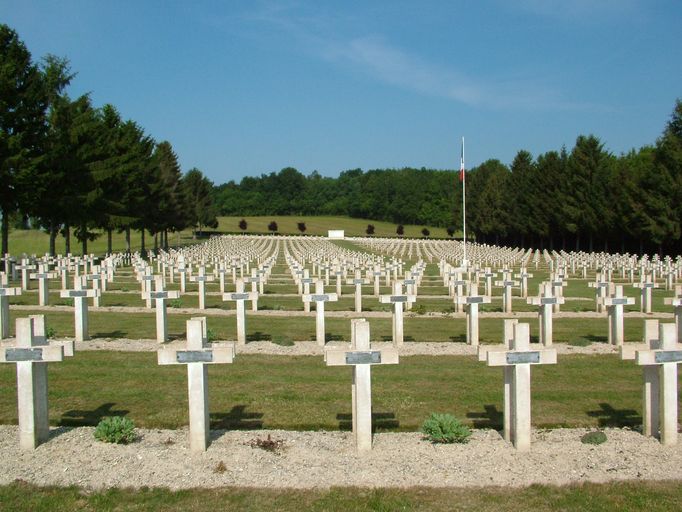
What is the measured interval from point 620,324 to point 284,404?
7.88m

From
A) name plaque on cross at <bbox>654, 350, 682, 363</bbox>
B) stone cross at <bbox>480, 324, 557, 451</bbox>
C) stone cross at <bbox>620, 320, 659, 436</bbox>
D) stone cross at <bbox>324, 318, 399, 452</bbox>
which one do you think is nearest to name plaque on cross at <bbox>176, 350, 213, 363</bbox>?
stone cross at <bbox>324, 318, 399, 452</bbox>

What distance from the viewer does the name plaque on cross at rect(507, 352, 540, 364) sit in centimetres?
721

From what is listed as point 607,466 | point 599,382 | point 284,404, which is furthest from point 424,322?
point 607,466

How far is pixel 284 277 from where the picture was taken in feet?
115

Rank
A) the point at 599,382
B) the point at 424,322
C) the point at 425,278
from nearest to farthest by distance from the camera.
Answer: the point at 599,382, the point at 424,322, the point at 425,278

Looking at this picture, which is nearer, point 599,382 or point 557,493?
point 557,493

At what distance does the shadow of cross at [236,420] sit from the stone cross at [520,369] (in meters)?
2.84

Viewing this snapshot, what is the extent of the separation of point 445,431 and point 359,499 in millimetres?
1652

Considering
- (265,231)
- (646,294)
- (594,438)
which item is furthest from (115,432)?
(265,231)

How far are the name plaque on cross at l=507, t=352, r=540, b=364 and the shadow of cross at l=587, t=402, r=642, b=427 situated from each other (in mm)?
1736

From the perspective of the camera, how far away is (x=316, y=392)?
10016mm

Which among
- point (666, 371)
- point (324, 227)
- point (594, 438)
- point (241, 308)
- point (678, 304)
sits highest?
point (324, 227)

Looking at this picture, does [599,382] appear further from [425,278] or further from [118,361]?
[425,278]

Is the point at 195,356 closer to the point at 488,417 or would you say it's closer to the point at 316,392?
the point at 316,392
